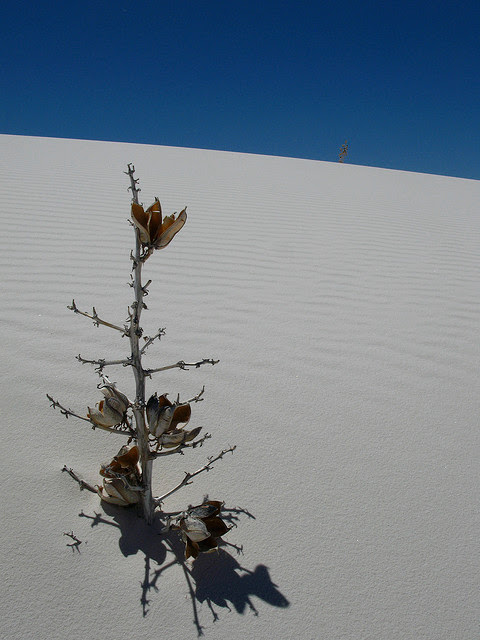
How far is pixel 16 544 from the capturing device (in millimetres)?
1374

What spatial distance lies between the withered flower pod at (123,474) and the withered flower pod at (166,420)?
0.20m

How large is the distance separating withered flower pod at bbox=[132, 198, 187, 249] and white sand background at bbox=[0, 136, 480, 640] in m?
0.92

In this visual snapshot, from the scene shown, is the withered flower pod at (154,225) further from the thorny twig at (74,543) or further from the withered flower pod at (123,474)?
the thorny twig at (74,543)

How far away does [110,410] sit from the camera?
4.09 ft

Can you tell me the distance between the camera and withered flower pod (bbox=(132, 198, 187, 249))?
41.5 inches

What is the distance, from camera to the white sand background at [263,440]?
1.29m

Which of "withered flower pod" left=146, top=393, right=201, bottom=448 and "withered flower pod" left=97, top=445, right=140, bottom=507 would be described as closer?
"withered flower pod" left=146, top=393, right=201, bottom=448

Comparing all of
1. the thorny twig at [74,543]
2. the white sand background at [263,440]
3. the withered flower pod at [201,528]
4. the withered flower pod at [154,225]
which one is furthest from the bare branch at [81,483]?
the withered flower pod at [154,225]

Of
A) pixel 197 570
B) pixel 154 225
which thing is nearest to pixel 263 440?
pixel 197 570

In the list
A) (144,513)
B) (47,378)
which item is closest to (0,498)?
(144,513)

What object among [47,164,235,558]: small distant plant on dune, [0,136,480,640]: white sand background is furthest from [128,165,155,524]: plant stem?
[0,136,480,640]: white sand background

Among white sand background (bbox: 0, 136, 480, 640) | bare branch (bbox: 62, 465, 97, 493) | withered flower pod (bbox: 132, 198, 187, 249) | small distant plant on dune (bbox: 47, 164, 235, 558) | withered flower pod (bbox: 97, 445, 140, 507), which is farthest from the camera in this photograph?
bare branch (bbox: 62, 465, 97, 493)

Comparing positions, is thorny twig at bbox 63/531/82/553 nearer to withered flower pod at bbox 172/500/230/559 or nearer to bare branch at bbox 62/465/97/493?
bare branch at bbox 62/465/97/493

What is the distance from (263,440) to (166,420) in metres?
0.79
